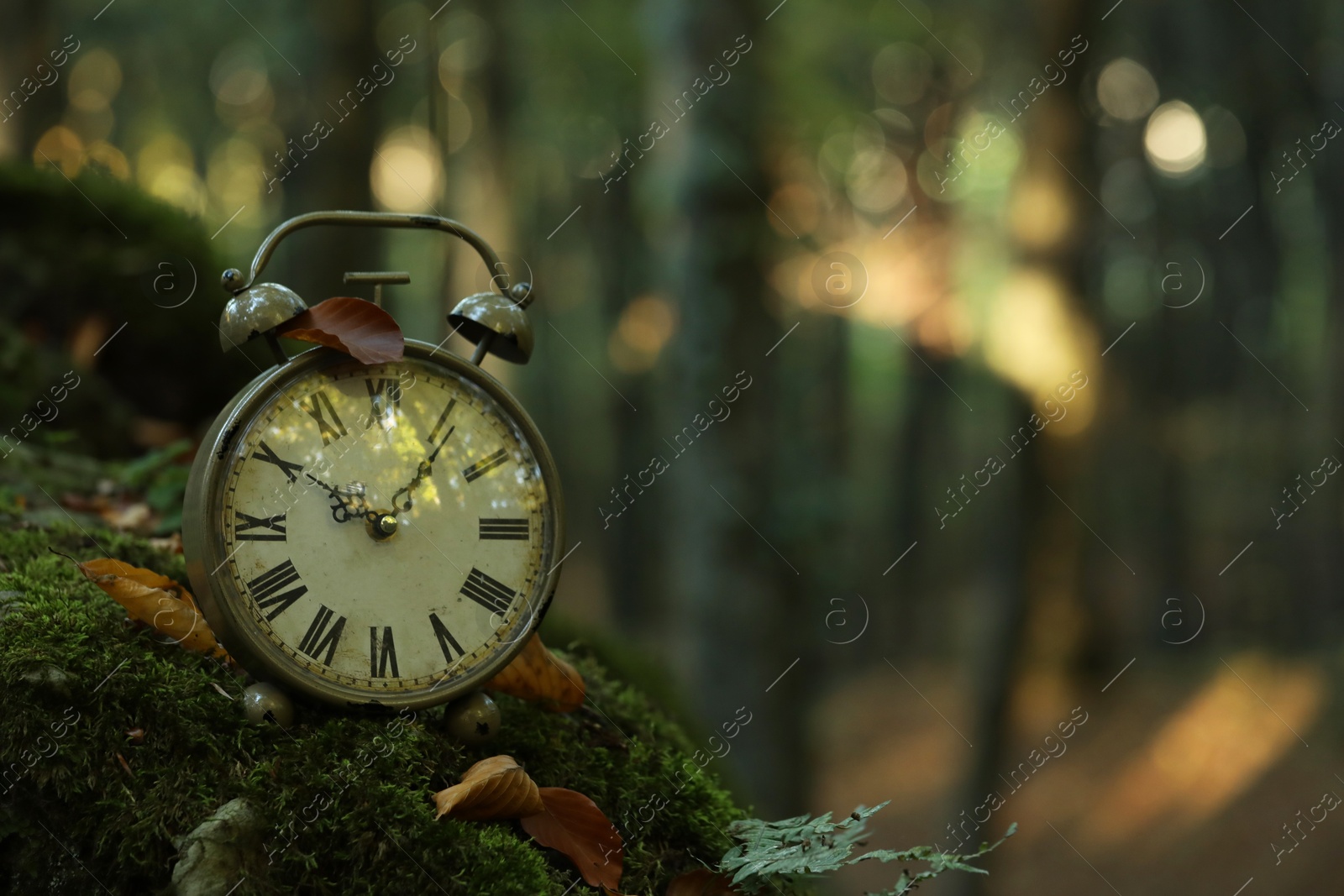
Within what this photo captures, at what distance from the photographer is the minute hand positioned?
2336 mm

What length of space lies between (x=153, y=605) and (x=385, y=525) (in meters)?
0.57

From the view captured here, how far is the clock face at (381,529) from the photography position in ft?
7.28

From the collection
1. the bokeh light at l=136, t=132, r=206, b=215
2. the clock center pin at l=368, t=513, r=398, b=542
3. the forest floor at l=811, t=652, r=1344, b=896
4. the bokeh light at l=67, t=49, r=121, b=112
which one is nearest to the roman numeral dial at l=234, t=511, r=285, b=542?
the clock center pin at l=368, t=513, r=398, b=542

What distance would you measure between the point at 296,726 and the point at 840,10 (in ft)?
40.7

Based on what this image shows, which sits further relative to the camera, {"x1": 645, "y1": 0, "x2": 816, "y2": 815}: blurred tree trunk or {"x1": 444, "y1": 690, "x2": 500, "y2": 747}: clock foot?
{"x1": 645, "y1": 0, "x2": 816, "y2": 815}: blurred tree trunk

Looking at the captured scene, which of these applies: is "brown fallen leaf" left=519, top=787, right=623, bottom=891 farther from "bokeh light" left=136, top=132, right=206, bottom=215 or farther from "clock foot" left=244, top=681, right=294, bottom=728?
"bokeh light" left=136, top=132, right=206, bottom=215

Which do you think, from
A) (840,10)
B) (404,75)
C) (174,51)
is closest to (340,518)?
(840,10)

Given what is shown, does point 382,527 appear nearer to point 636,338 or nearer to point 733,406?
point 733,406

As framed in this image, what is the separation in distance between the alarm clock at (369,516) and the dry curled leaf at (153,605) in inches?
7.6

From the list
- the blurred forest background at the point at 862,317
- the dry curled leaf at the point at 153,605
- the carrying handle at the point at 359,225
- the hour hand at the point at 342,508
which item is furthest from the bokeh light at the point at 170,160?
the hour hand at the point at 342,508

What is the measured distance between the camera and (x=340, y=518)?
7.50 ft

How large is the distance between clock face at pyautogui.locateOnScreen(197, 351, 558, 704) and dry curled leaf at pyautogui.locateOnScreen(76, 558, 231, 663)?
250 millimetres

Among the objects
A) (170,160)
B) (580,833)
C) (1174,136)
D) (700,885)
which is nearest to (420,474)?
(580,833)

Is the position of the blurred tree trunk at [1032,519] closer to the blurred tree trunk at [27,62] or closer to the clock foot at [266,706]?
the clock foot at [266,706]
